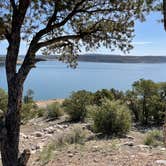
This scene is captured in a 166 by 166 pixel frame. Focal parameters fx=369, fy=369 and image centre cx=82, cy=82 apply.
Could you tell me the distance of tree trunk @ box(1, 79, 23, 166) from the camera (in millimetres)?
5953

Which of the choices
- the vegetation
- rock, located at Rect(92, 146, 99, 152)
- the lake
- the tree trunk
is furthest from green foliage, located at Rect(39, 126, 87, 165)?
the vegetation

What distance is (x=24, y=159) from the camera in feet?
20.0

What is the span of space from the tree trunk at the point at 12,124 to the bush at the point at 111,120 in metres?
5.36

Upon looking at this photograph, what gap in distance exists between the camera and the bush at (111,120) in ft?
36.3

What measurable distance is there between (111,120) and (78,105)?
5.03 m

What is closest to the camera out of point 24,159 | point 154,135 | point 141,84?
point 24,159

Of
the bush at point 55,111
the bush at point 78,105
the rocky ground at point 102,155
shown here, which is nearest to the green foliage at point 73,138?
the rocky ground at point 102,155

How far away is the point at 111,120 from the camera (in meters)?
11.1

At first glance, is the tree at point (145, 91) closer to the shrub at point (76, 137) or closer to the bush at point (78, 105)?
the bush at point (78, 105)

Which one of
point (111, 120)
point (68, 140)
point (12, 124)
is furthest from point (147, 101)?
point (12, 124)

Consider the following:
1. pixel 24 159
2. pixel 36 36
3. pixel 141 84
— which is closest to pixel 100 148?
pixel 24 159

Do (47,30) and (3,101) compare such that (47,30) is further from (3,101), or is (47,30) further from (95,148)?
(3,101)

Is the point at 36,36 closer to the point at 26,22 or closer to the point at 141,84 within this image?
the point at 26,22

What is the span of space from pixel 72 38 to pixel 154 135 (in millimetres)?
4248
